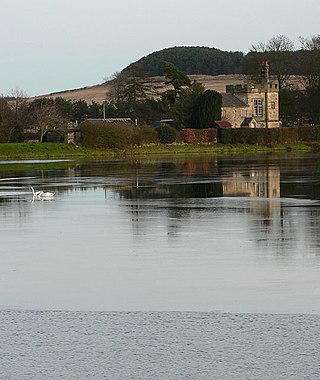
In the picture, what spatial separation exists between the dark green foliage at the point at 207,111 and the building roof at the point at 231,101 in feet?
18.4

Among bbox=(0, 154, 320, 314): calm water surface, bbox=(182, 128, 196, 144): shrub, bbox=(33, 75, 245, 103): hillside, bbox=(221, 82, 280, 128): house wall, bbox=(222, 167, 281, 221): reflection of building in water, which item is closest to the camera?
bbox=(0, 154, 320, 314): calm water surface

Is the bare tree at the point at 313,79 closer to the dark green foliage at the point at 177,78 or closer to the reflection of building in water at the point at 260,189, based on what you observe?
the dark green foliage at the point at 177,78

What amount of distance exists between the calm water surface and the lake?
0.03m

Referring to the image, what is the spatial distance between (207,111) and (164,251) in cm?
6770

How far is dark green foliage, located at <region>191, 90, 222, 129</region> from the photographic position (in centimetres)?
8150

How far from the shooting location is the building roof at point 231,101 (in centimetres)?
8849

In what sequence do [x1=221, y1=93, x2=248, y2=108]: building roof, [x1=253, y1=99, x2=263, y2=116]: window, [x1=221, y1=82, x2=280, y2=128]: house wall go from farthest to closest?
[x1=253, y1=99, x2=263, y2=116]: window
[x1=221, y1=93, x2=248, y2=108]: building roof
[x1=221, y1=82, x2=280, y2=128]: house wall

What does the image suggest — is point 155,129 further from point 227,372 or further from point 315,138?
point 227,372

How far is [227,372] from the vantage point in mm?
7883

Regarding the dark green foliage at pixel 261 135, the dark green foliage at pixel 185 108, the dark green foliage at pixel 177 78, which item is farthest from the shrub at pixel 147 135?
the dark green foliage at pixel 177 78

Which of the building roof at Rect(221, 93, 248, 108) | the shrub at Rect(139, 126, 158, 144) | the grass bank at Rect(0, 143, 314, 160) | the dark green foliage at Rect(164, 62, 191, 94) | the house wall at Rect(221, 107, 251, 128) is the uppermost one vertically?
the dark green foliage at Rect(164, 62, 191, 94)

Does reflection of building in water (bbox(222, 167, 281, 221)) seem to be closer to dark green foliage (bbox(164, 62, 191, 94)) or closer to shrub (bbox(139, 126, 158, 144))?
shrub (bbox(139, 126, 158, 144))

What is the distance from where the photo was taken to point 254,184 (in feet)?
100

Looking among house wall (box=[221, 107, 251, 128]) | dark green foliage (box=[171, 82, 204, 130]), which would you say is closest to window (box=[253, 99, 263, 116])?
house wall (box=[221, 107, 251, 128])
